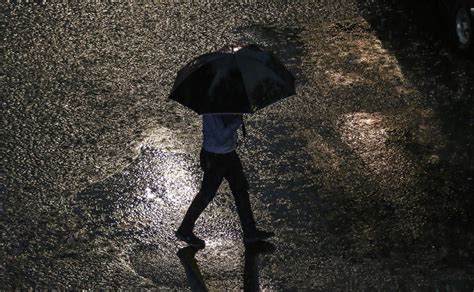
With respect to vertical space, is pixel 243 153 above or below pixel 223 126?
below

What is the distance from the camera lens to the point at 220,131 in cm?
689

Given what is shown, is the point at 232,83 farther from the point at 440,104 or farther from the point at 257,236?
the point at 440,104

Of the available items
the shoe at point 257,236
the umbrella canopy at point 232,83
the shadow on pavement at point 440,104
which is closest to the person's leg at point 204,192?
the shoe at point 257,236

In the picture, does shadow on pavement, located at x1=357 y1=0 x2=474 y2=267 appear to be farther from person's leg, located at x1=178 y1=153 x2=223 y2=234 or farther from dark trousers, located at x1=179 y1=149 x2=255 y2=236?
person's leg, located at x1=178 y1=153 x2=223 y2=234

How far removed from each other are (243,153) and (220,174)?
5.21 ft

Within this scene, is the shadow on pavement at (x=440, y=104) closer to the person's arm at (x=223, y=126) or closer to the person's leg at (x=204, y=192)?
the person's leg at (x=204, y=192)

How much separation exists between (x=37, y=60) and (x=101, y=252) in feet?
12.9

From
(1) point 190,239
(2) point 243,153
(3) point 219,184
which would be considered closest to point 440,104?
(2) point 243,153

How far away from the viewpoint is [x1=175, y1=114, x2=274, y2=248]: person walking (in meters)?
6.89

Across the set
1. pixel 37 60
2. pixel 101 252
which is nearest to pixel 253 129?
pixel 101 252

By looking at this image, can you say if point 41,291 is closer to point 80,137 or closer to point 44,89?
point 80,137

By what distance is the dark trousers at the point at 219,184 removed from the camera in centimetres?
708

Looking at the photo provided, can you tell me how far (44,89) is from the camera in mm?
9820

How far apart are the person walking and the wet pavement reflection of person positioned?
2.5 inches
